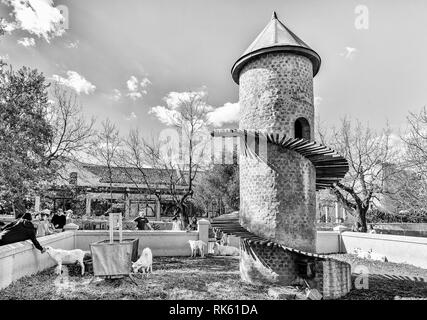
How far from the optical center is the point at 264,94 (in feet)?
29.0

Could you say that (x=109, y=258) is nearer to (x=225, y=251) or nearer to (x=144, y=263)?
(x=144, y=263)

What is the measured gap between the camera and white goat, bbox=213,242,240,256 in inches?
527

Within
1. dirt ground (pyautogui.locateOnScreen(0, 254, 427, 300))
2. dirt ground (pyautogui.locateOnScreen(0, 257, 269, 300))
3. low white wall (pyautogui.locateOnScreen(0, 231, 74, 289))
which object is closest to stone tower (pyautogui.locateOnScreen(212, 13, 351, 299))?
dirt ground (pyautogui.locateOnScreen(0, 254, 427, 300))

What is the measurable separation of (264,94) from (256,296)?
518 cm

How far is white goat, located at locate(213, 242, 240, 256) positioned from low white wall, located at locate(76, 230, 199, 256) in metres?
1.01

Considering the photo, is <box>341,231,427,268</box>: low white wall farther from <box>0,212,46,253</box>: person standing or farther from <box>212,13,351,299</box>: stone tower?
<box>0,212,46,253</box>: person standing

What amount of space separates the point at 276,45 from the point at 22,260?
8.64 meters

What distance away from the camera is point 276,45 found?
8.65m

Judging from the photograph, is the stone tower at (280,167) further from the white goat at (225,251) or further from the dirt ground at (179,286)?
the white goat at (225,251)

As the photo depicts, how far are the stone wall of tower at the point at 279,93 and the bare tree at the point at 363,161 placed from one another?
11106 mm

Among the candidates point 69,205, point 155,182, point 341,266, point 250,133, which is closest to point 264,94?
point 250,133

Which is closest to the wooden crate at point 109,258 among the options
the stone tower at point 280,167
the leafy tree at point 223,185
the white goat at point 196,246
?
the stone tower at point 280,167

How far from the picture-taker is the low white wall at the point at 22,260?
7.07m
